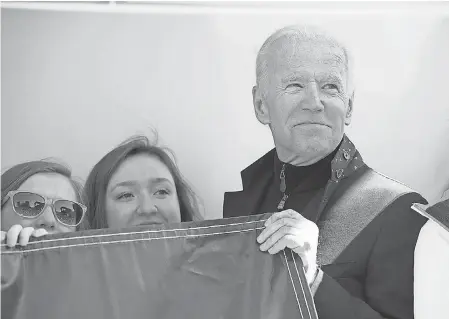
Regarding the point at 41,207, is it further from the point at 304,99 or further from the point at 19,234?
the point at 304,99

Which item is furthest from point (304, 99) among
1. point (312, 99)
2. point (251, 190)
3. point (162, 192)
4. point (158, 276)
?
point (158, 276)

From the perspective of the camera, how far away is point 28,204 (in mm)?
1383

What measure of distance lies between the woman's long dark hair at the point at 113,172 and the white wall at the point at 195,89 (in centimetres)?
2

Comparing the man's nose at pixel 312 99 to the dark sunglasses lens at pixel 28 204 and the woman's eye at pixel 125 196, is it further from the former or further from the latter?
the dark sunglasses lens at pixel 28 204

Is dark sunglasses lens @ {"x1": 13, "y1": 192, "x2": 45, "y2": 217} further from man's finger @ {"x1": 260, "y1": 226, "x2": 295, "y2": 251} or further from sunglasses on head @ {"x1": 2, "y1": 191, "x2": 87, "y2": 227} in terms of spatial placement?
man's finger @ {"x1": 260, "y1": 226, "x2": 295, "y2": 251}

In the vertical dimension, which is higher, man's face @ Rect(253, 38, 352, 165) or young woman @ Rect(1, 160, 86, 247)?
man's face @ Rect(253, 38, 352, 165)

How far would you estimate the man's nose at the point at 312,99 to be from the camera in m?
1.47

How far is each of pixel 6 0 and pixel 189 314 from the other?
803mm

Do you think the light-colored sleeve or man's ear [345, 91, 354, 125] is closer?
the light-colored sleeve

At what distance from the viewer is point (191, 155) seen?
1.49m

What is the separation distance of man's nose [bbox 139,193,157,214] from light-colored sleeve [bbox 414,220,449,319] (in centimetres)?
58

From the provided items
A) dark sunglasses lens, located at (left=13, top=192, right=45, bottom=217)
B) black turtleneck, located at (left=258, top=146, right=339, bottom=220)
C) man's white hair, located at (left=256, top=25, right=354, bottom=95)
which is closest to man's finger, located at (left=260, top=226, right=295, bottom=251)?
black turtleneck, located at (left=258, top=146, right=339, bottom=220)

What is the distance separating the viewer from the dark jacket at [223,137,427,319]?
137cm

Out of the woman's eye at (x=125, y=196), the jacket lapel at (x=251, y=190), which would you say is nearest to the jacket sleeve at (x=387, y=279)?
the jacket lapel at (x=251, y=190)
